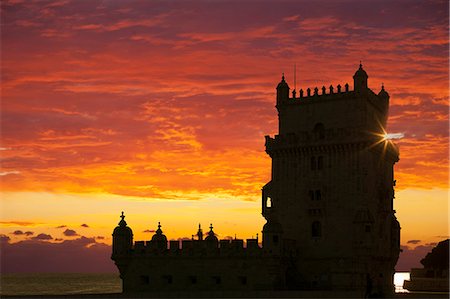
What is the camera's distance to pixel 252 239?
66438 mm

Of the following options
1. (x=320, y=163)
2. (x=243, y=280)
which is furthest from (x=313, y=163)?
(x=243, y=280)

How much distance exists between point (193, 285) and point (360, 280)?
1488 cm

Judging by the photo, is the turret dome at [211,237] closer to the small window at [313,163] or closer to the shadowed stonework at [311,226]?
the shadowed stonework at [311,226]

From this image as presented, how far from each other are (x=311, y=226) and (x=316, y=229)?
523mm

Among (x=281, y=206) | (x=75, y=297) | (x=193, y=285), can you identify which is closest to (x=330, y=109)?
(x=281, y=206)

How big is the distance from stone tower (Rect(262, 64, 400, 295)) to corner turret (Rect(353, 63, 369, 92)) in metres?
0.09

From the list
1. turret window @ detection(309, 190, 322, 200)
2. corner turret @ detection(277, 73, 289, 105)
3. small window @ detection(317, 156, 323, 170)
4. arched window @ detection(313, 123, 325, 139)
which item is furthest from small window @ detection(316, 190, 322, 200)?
corner turret @ detection(277, 73, 289, 105)

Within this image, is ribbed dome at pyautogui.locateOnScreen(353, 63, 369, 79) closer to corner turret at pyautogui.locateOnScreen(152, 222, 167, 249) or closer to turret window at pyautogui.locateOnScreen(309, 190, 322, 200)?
turret window at pyautogui.locateOnScreen(309, 190, 322, 200)

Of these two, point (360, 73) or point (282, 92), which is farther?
point (282, 92)

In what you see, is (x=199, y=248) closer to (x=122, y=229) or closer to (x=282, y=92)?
(x=122, y=229)

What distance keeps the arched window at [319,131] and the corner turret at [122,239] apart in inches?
788

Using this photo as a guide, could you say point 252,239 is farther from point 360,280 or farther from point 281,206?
point 360,280

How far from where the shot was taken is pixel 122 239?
72062mm

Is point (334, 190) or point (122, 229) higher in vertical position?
point (334, 190)
